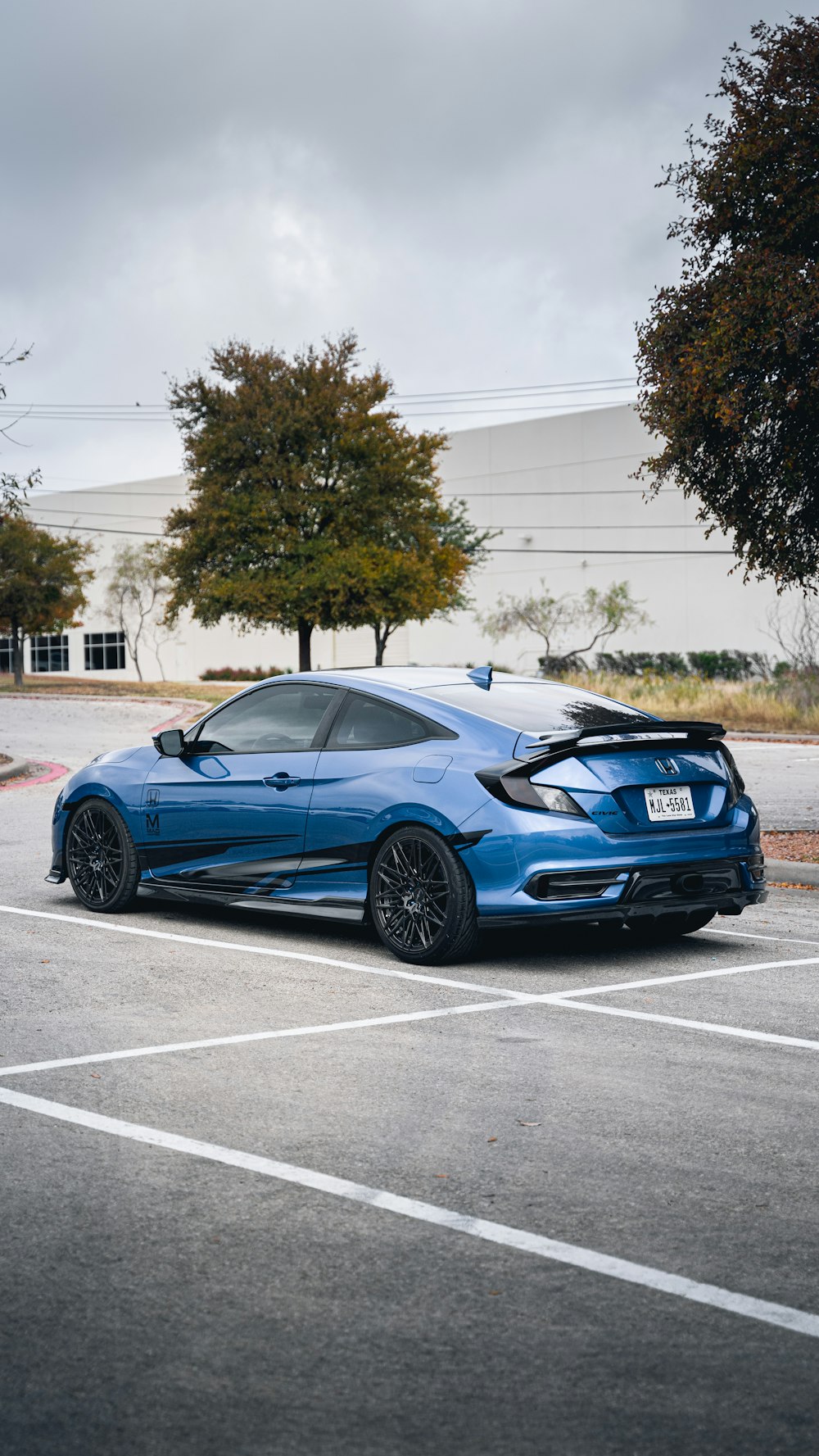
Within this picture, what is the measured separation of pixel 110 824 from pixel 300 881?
1683mm

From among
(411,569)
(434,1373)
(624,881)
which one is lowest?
(434,1373)

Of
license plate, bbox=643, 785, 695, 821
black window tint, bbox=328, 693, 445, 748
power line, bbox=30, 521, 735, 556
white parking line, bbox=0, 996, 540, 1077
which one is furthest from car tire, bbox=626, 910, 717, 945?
power line, bbox=30, 521, 735, 556

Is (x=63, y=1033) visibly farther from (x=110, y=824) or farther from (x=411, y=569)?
(x=411, y=569)

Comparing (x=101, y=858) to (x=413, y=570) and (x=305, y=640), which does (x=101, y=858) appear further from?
(x=305, y=640)

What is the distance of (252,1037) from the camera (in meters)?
6.32

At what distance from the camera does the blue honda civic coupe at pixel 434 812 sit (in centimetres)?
761

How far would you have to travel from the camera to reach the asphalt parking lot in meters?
3.15

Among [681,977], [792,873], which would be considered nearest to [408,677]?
[681,977]

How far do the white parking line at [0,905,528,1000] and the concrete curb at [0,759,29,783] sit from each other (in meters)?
10.8

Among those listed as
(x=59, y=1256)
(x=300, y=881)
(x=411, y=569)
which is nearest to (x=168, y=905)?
(x=300, y=881)

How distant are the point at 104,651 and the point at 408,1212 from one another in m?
80.6

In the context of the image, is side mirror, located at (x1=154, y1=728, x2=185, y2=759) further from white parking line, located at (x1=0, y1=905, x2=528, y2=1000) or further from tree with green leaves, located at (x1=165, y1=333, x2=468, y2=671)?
tree with green leaves, located at (x1=165, y1=333, x2=468, y2=671)

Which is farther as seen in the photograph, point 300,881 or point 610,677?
point 610,677

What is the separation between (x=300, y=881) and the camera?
850 cm
